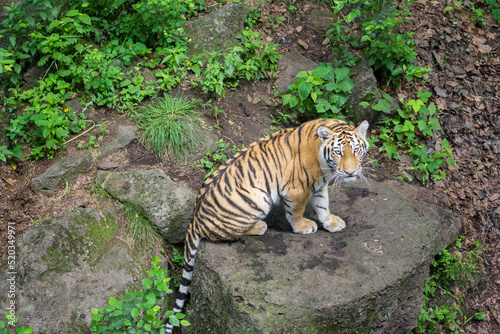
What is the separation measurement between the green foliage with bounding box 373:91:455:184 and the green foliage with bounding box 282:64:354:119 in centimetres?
64

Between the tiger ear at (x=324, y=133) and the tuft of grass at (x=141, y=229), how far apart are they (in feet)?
7.47

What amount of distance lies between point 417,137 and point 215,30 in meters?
3.71

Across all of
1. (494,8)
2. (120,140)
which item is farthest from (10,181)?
(494,8)

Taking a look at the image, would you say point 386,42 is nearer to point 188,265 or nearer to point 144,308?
point 188,265

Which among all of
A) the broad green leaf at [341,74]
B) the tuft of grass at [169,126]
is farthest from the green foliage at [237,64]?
the broad green leaf at [341,74]

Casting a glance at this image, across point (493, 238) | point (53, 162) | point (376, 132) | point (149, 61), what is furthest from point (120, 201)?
point (493, 238)

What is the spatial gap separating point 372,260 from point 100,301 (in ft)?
9.10

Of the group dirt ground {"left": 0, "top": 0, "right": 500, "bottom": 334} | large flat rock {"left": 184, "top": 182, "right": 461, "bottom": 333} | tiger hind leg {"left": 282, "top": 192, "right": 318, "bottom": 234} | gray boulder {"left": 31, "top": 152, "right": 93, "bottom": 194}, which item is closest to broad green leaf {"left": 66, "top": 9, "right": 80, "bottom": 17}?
dirt ground {"left": 0, "top": 0, "right": 500, "bottom": 334}

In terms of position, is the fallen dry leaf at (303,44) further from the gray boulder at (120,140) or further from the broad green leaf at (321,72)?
the gray boulder at (120,140)

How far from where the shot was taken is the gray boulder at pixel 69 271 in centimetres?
381

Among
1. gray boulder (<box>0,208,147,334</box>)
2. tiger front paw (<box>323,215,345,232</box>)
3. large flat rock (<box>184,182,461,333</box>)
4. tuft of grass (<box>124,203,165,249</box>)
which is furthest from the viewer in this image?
tuft of grass (<box>124,203,165,249</box>)

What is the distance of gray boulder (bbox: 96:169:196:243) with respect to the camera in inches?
183

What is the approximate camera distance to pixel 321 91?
5941 millimetres

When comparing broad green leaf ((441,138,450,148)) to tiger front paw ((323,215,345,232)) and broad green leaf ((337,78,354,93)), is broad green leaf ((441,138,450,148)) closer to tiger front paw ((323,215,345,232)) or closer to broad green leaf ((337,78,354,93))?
broad green leaf ((337,78,354,93))
